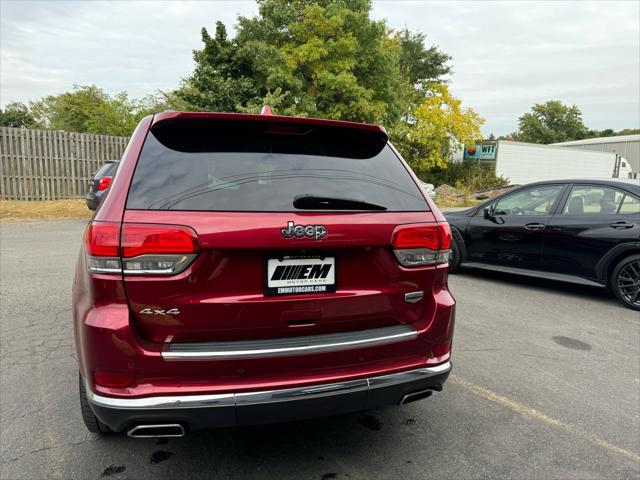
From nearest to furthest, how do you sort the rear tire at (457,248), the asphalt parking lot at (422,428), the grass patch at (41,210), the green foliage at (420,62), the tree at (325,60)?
1. the asphalt parking lot at (422,428)
2. the rear tire at (457,248)
3. the grass patch at (41,210)
4. the tree at (325,60)
5. the green foliage at (420,62)

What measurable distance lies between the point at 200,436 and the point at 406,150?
103ft

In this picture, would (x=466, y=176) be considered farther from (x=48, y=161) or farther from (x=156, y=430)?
(x=156, y=430)

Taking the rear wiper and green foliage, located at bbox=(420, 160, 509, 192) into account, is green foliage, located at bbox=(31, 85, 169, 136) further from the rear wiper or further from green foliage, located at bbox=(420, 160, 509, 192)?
the rear wiper

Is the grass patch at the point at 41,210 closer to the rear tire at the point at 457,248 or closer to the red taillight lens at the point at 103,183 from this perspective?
the red taillight lens at the point at 103,183

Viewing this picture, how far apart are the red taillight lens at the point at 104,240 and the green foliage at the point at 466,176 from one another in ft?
95.5

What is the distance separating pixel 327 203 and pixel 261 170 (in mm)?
355

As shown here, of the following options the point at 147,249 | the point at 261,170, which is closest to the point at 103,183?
the point at 261,170

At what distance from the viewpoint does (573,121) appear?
8381 cm

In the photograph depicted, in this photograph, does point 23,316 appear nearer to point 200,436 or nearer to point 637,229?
point 200,436

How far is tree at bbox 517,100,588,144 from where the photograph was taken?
273 ft

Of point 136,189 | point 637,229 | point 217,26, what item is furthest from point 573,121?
point 136,189

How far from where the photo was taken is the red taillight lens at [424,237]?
7.59 feet

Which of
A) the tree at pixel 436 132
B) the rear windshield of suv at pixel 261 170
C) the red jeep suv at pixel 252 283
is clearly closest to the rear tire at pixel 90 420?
the red jeep suv at pixel 252 283

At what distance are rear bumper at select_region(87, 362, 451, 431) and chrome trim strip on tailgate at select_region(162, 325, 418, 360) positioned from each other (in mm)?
161
